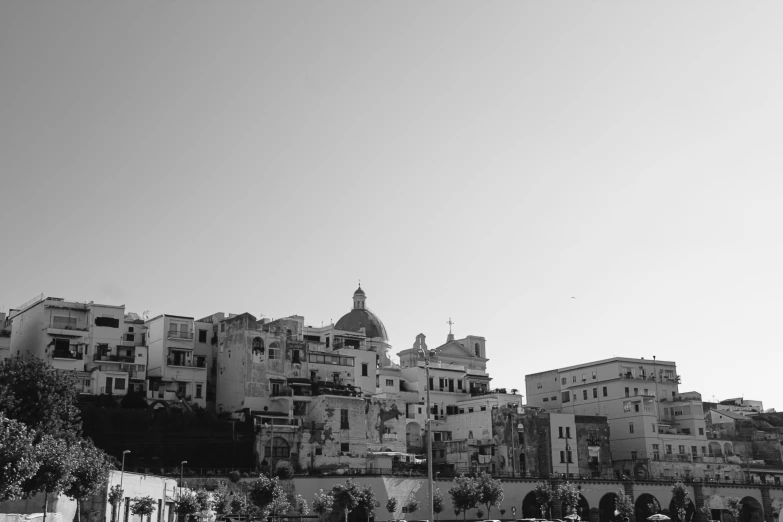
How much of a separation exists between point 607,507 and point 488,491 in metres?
20.7

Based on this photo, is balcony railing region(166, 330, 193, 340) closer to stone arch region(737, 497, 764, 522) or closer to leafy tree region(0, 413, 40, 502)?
leafy tree region(0, 413, 40, 502)

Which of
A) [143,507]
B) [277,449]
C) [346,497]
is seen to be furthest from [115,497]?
[277,449]

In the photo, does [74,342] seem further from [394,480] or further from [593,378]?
[593,378]

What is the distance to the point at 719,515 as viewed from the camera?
93.2 metres

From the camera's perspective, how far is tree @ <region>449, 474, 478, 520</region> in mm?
73050

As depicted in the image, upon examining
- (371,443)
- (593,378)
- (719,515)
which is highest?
(593,378)

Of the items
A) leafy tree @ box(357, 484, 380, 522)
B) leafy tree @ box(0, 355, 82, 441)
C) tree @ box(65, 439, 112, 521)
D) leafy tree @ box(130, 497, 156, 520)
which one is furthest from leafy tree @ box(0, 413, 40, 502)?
leafy tree @ box(357, 484, 380, 522)

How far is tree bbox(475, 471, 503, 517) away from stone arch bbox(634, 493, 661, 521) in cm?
2087

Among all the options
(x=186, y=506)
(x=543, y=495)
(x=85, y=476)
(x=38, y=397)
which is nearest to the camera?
(x=85, y=476)

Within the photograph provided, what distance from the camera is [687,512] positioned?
9144 centimetres

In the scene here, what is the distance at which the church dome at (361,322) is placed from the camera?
390ft

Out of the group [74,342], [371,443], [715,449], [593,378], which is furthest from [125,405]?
[715,449]

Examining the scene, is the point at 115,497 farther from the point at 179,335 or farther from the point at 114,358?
the point at 179,335

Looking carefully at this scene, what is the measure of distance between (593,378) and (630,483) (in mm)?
19448
